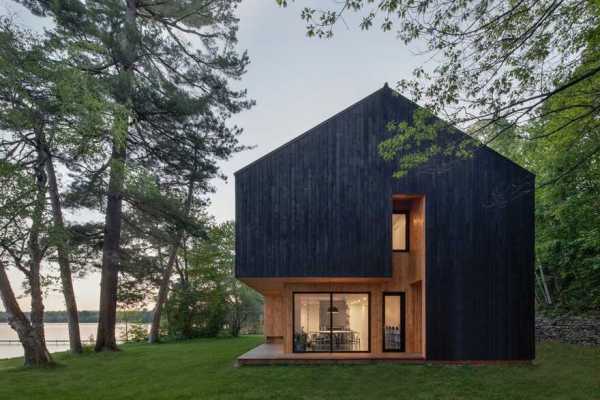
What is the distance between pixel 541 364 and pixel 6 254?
12627mm

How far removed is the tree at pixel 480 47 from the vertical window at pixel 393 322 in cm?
605

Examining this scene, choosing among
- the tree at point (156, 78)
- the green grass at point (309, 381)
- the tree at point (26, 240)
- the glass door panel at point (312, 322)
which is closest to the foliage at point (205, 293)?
the tree at point (156, 78)

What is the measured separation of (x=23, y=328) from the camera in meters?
10.4

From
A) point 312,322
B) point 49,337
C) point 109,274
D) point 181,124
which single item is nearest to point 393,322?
point 312,322

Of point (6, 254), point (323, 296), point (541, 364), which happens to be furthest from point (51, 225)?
point (541, 364)


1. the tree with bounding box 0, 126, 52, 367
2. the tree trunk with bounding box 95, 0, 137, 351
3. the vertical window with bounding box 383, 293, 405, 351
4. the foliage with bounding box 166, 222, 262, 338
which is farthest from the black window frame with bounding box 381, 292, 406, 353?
the foliage with bounding box 166, 222, 262, 338

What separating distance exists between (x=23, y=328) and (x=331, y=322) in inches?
308

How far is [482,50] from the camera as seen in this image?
232 inches

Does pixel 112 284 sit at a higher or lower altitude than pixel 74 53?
lower

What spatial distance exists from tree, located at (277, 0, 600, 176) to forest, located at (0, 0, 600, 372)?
0.08 ft

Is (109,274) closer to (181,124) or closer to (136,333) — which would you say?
(181,124)

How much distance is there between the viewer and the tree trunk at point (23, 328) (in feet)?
32.9

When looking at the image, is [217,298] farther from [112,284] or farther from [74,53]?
[74,53]

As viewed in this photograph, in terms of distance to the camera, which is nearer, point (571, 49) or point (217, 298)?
point (571, 49)
